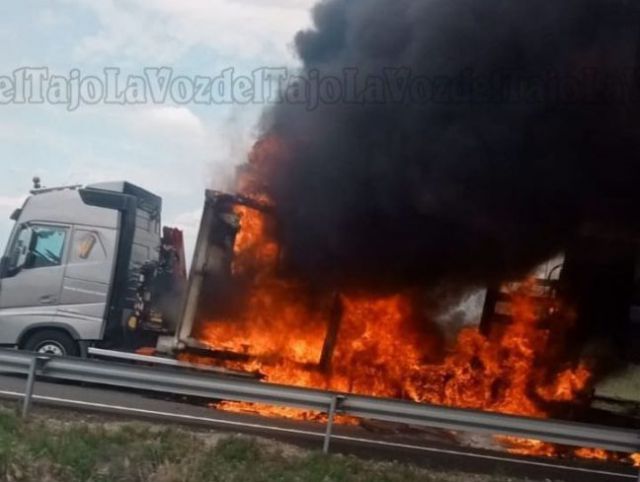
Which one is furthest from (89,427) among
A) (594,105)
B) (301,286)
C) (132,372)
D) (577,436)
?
(594,105)

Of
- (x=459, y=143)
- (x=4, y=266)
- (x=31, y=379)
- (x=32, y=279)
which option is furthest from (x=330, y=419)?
(x=4, y=266)

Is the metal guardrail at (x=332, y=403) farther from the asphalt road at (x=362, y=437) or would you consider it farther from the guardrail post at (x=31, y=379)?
the asphalt road at (x=362, y=437)

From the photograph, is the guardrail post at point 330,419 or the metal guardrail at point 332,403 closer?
the guardrail post at point 330,419

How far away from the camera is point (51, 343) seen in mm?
12922

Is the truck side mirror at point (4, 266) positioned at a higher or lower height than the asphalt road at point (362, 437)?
higher

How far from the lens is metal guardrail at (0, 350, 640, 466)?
8305mm

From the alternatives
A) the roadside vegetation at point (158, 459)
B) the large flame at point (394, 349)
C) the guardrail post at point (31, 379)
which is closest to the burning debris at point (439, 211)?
the large flame at point (394, 349)

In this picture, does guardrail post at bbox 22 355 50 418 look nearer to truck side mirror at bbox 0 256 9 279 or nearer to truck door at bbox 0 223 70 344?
truck door at bbox 0 223 70 344

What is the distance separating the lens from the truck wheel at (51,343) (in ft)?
42.2

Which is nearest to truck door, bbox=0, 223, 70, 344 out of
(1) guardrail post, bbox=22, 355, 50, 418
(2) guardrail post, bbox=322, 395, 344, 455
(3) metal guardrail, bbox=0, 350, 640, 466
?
(3) metal guardrail, bbox=0, 350, 640, 466

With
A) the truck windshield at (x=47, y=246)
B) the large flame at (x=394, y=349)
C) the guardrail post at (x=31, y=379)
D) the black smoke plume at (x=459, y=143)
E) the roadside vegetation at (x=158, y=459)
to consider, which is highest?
the black smoke plume at (x=459, y=143)

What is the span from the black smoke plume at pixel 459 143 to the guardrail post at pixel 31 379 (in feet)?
14.2

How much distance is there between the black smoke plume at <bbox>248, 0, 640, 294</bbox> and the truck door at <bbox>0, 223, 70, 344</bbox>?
316 cm

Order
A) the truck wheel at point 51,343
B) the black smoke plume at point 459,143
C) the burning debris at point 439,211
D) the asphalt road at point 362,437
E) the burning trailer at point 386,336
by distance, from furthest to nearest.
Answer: the truck wheel at point 51,343 → the burning trailer at point 386,336 → the burning debris at point 439,211 → the black smoke plume at point 459,143 → the asphalt road at point 362,437
